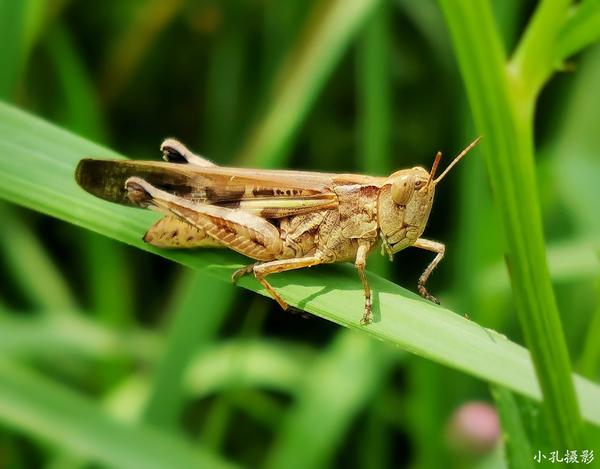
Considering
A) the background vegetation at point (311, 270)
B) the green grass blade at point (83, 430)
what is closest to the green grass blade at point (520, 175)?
the background vegetation at point (311, 270)

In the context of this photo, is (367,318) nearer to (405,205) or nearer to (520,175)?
(520,175)

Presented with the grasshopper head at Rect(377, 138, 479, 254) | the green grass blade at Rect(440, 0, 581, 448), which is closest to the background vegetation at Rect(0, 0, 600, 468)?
the green grass blade at Rect(440, 0, 581, 448)

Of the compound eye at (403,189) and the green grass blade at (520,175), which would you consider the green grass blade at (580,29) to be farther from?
the compound eye at (403,189)

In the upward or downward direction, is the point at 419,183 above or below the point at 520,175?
above

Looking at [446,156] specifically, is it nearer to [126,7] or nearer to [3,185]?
[126,7]

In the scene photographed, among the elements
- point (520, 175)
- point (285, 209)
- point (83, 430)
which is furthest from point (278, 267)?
point (83, 430)

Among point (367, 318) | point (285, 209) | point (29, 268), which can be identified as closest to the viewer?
point (367, 318)

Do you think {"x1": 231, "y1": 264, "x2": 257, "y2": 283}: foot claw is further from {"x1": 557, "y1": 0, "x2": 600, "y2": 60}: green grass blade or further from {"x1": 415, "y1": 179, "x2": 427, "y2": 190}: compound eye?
{"x1": 557, "y1": 0, "x2": 600, "y2": 60}: green grass blade

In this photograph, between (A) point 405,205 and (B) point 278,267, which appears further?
(A) point 405,205
